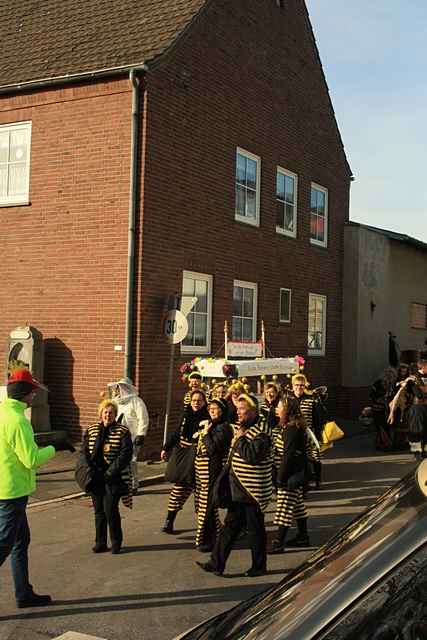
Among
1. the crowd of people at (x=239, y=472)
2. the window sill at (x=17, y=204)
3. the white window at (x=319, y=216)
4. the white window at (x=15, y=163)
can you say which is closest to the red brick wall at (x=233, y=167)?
the white window at (x=319, y=216)

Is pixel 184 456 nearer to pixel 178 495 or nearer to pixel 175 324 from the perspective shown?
pixel 178 495

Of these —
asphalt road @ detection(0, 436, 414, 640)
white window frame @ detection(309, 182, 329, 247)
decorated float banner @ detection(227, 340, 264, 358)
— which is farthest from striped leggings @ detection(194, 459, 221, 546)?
white window frame @ detection(309, 182, 329, 247)

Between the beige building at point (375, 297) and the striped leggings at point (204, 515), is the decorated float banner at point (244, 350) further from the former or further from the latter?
the beige building at point (375, 297)

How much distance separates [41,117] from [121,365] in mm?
5122

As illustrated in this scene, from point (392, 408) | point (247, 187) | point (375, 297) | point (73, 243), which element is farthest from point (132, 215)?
point (375, 297)

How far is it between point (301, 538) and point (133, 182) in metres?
7.48

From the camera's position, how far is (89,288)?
13.3 meters

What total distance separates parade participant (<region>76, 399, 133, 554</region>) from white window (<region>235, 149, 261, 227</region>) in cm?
944

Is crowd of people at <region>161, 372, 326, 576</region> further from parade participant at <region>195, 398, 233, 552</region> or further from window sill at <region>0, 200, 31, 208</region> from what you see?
window sill at <region>0, 200, 31, 208</region>

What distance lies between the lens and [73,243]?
13.5 metres

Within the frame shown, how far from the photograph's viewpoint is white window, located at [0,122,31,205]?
14.4 meters

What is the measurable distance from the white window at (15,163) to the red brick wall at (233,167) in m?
2.76

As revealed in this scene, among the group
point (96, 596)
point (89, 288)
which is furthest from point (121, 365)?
point (96, 596)

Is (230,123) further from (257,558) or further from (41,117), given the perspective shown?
(257,558)
